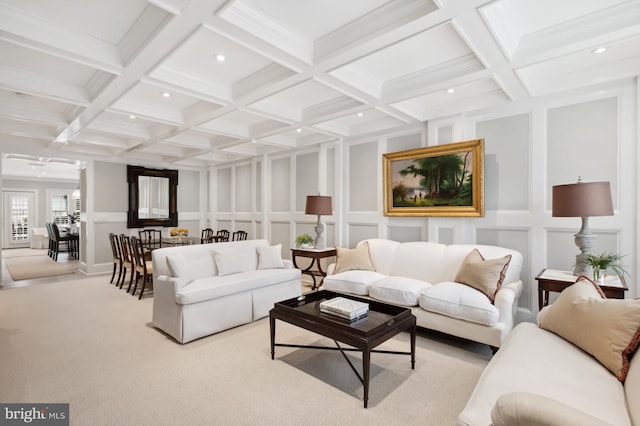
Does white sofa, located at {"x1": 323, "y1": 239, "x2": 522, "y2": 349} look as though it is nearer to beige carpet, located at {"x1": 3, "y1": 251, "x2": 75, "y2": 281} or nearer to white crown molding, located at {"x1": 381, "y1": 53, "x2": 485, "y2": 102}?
white crown molding, located at {"x1": 381, "y1": 53, "x2": 485, "y2": 102}

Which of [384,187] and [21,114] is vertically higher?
[21,114]

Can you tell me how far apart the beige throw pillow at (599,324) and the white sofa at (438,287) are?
648 millimetres

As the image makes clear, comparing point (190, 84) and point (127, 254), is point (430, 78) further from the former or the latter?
point (127, 254)

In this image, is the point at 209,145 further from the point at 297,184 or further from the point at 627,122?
the point at 627,122

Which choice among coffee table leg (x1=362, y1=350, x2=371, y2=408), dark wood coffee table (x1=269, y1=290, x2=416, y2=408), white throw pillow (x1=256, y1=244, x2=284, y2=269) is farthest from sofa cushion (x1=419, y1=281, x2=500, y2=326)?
white throw pillow (x1=256, y1=244, x2=284, y2=269)

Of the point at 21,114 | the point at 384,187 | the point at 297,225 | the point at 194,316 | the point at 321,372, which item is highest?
the point at 21,114

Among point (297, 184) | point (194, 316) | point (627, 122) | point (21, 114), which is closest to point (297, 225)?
point (297, 184)

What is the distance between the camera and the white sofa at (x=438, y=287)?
2.81m

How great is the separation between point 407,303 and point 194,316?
215 centimetres

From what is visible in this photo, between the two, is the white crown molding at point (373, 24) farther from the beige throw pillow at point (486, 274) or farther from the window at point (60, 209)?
the window at point (60, 209)

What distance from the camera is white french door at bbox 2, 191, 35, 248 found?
11.1 metres

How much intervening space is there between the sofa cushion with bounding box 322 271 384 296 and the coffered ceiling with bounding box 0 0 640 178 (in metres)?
2.02

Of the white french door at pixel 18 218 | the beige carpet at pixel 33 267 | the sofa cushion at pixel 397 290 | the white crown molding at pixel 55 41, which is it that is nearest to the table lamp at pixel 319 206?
the sofa cushion at pixel 397 290

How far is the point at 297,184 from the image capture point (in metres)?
6.27
